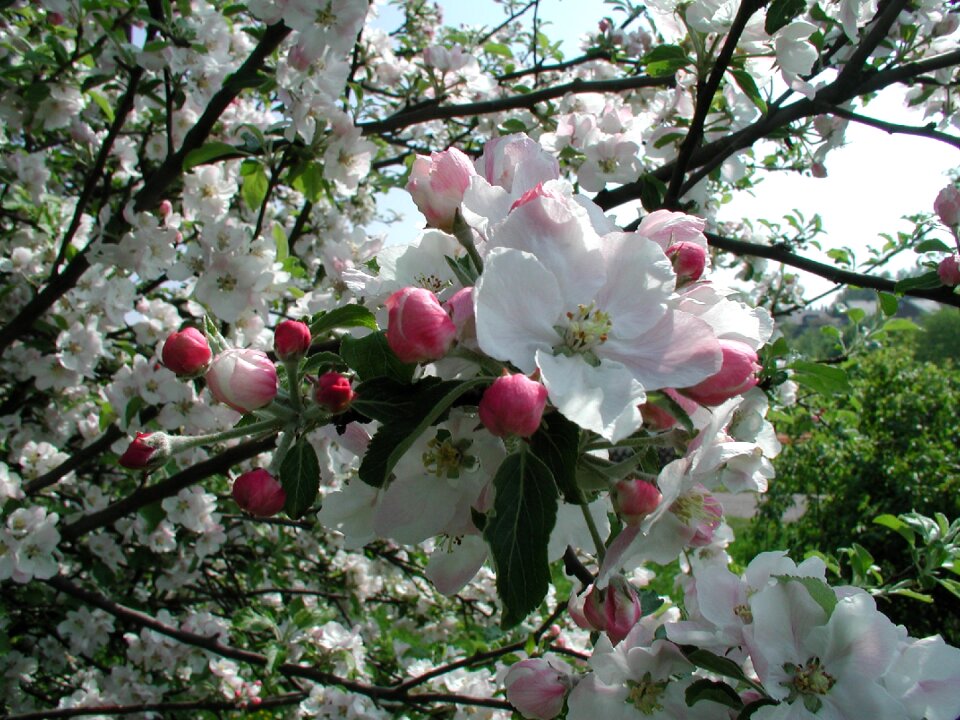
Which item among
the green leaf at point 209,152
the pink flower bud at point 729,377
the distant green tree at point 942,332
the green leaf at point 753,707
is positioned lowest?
the green leaf at point 753,707

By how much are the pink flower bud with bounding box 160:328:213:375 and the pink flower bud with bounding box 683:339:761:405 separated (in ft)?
1.88

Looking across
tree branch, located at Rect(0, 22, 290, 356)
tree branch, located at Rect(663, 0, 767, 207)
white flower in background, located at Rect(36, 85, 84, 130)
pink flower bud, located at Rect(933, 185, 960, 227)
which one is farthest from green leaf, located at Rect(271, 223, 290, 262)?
pink flower bud, located at Rect(933, 185, 960, 227)

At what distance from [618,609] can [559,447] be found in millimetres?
291

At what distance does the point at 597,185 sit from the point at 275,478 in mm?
Answer: 1623

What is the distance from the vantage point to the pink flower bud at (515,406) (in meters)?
0.64

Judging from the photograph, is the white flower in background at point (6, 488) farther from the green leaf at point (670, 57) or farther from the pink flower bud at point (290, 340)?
the green leaf at point (670, 57)

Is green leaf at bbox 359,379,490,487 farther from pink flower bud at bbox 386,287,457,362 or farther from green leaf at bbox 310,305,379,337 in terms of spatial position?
green leaf at bbox 310,305,379,337

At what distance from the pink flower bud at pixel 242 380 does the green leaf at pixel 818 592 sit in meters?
0.72

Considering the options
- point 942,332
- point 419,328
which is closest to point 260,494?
point 419,328

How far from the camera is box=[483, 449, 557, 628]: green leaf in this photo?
708 mm

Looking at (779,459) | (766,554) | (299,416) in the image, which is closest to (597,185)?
(766,554)

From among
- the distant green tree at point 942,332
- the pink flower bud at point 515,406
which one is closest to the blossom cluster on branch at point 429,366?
the pink flower bud at point 515,406

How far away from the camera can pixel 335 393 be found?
31.3 inches

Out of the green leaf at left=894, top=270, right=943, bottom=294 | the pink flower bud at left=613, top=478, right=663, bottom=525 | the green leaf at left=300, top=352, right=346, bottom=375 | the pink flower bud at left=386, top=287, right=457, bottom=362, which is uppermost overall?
the green leaf at left=894, top=270, right=943, bottom=294
